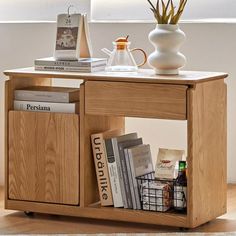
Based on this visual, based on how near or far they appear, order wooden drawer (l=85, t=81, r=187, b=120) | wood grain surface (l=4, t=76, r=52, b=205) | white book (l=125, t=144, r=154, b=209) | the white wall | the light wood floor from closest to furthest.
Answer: wooden drawer (l=85, t=81, r=187, b=120), the light wood floor, white book (l=125, t=144, r=154, b=209), wood grain surface (l=4, t=76, r=52, b=205), the white wall

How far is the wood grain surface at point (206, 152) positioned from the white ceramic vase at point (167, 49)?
0.53 ft

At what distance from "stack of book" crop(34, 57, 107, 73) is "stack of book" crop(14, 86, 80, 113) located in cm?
9

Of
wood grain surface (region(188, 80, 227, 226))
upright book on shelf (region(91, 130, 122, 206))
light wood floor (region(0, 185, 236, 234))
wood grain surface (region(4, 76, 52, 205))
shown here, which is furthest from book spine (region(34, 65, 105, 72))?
light wood floor (region(0, 185, 236, 234))

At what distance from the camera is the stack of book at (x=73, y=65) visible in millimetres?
3488

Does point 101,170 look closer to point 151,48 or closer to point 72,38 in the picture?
point 72,38

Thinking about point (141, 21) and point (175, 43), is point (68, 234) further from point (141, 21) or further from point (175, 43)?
point (141, 21)

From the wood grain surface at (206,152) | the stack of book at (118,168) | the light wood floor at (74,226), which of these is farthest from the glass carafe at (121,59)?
the light wood floor at (74,226)

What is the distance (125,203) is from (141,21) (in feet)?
3.50

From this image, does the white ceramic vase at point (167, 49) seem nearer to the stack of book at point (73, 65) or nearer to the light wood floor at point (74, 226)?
the stack of book at point (73, 65)

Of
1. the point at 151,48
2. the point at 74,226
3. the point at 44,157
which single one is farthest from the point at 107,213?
the point at 151,48

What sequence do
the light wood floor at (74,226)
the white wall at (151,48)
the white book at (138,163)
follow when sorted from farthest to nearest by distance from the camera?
the white wall at (151,48), the white book at (138,163), the light wood floor at (74,226)

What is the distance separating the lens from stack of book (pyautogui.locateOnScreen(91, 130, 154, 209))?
342 centimetres

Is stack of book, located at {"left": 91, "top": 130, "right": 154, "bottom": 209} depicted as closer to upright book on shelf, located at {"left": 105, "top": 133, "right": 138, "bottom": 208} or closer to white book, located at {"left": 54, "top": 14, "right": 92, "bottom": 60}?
upright book on shelf, located at {"left": 105, "top": 133, "right": 138, "bottom": 208}

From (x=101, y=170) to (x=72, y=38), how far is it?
0.58 meters
